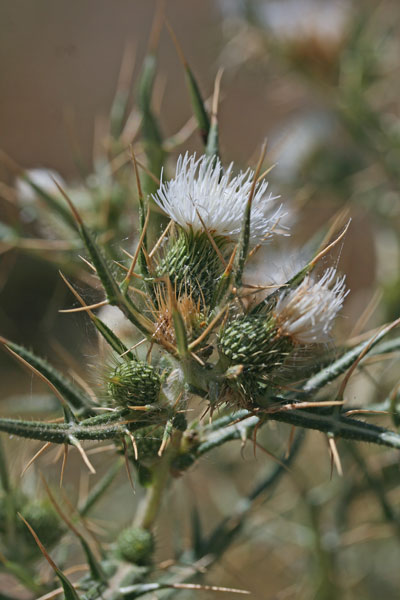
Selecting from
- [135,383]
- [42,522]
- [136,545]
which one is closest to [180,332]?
[135,383]

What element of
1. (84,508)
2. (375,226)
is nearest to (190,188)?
(84,508)

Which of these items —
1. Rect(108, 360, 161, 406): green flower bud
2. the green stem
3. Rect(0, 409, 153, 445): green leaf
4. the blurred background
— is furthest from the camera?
the blurred background

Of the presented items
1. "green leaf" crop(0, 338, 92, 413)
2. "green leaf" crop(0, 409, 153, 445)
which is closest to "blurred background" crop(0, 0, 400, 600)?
"green leaf" crop(0, 338, 92, 413)

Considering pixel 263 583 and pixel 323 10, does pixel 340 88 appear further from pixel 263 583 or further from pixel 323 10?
pixel 263 583

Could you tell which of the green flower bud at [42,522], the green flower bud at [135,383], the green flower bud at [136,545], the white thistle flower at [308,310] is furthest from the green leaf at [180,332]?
the green flower bud at [42,522]

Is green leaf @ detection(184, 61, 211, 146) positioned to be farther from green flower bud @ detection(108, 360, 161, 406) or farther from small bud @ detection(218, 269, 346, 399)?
green flower bud @ detection(108, 360, 161, 406)

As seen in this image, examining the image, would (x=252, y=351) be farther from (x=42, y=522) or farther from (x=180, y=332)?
(x=42, y=522)
